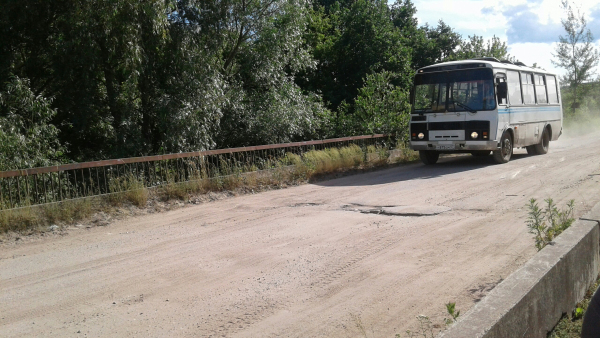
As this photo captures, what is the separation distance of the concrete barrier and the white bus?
10.2m

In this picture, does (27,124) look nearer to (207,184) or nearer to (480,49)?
(207,184)

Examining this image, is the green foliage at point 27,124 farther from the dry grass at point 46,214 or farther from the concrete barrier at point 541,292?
the concrete barrier at point 541,292

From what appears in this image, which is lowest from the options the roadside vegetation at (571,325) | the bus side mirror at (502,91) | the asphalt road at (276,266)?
the roadside vegetation at (571,325)

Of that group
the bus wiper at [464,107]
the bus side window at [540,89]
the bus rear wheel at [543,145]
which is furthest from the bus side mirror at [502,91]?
the bus rear wheel at [543,145]

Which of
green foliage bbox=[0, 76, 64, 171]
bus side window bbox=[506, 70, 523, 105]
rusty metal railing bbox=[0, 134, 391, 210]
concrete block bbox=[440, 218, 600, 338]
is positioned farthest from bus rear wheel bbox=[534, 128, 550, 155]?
green foliage bbox=[0, 76, 64, 171]

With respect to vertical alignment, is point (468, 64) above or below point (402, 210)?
above

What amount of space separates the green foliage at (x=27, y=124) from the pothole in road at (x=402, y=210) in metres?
6.93

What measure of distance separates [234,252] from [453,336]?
4.29 meters

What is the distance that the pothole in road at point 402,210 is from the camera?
30.6 ft

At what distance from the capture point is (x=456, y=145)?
1612cm

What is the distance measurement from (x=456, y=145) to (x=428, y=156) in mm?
1485

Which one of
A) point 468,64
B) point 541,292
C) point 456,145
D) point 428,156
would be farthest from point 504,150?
point 541,292

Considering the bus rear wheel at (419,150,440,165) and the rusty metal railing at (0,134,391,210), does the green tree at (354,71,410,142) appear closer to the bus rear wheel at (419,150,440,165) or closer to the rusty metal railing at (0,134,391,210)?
the bus rear wheel at (419,150,440,165)

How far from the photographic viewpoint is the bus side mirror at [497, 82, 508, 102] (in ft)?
52.4
